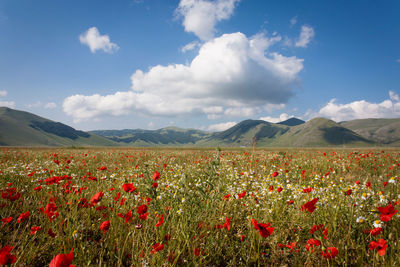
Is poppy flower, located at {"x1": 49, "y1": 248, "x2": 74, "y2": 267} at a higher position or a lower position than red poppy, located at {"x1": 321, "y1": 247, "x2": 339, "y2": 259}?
higher

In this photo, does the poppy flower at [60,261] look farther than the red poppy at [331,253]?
No

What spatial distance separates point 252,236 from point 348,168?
925cm

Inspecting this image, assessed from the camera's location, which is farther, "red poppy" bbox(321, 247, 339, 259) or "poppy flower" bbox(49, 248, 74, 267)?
"red poppy" bbox(321, 247, 339, 259)

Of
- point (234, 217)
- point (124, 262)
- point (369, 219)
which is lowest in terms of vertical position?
point (124, 262)

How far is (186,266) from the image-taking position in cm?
230

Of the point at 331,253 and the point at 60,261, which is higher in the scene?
the point at 60,261

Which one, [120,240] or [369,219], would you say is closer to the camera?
[120,240]

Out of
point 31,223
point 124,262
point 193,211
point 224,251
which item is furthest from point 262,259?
point 31,223

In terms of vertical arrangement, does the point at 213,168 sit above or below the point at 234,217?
above

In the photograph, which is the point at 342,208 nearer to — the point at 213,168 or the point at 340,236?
the point at 340,236

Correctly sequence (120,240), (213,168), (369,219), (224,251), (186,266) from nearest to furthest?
(186,266) → (120,240) → (224,251) → (369,219) → (213,168)

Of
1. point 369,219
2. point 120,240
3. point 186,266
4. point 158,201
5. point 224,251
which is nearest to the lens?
point 186,266

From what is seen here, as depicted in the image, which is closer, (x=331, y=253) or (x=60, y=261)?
(x=60, y=261)

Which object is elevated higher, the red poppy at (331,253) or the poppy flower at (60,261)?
the poppy flower at (60,261)
